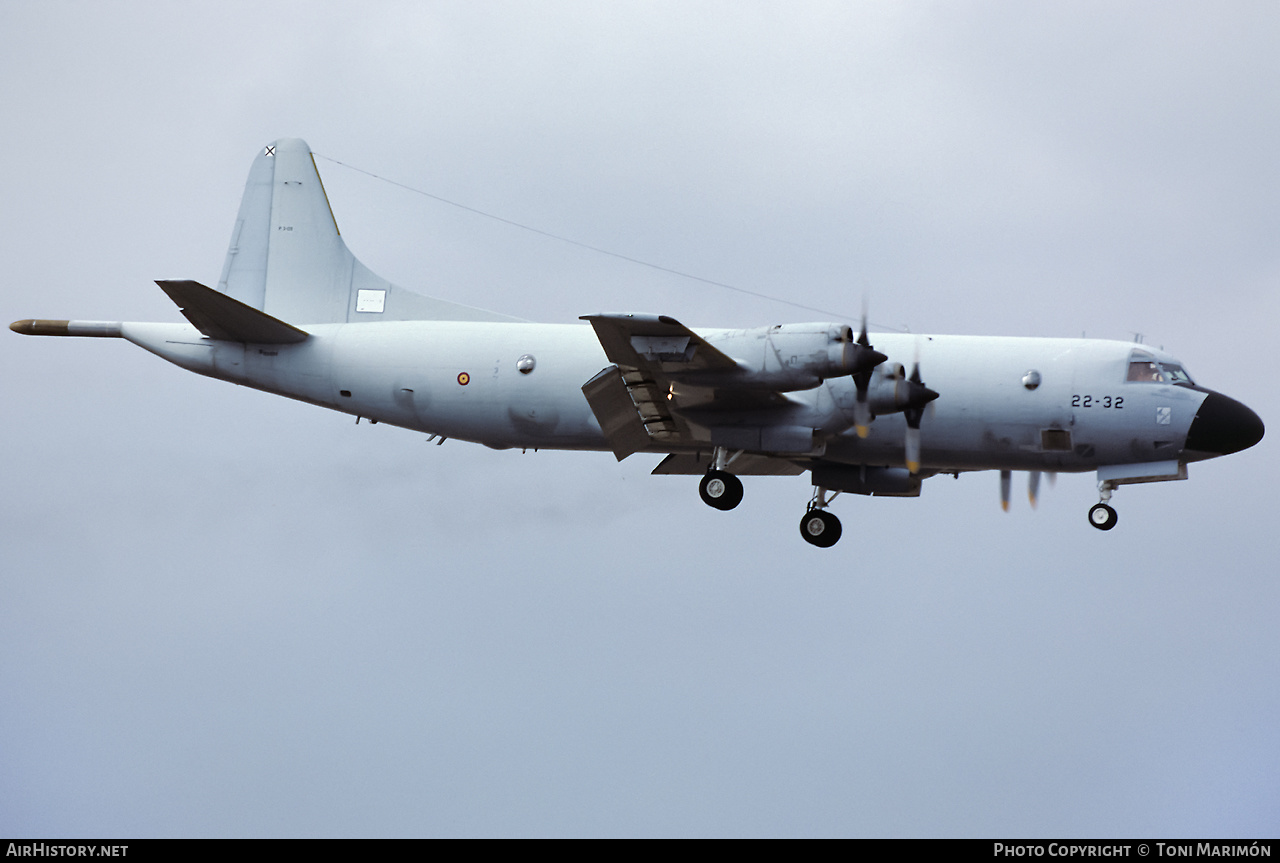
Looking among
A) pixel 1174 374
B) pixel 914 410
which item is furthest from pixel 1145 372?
pixel 914 410

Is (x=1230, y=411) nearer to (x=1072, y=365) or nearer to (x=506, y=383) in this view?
(x=1072, y=365)

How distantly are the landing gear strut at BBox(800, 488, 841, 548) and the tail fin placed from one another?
7573 millimetres

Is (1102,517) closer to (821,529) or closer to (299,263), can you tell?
(821,529)

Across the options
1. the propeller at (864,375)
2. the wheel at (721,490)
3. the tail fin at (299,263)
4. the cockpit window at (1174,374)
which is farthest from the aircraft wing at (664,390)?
the cockpit window at (1174,374)

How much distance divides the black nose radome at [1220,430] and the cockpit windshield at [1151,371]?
733 mm

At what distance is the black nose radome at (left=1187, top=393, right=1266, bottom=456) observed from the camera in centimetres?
3070

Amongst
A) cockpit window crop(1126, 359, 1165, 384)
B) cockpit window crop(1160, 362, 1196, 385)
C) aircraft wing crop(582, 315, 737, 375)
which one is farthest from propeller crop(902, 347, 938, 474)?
cockpit window crop(1160, 362, 1196, 385)

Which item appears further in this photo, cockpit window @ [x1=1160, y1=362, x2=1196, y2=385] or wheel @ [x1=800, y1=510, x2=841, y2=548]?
wheel @ [x1=800, y1=510, x2=841, y2=548]

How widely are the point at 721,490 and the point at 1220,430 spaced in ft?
31.6

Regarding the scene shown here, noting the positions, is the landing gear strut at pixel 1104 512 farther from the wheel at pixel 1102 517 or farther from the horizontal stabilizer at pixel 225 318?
the horizontal stabilizer at pixel 225 318

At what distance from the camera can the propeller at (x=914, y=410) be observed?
29984mm

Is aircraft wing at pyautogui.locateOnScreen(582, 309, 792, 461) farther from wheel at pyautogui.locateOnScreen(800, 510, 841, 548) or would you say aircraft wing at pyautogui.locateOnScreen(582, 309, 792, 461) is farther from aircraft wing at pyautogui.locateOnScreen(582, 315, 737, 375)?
wheel at pyautogui.locateOnScreen(800, 510, 841, 548)

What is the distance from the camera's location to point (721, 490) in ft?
103
